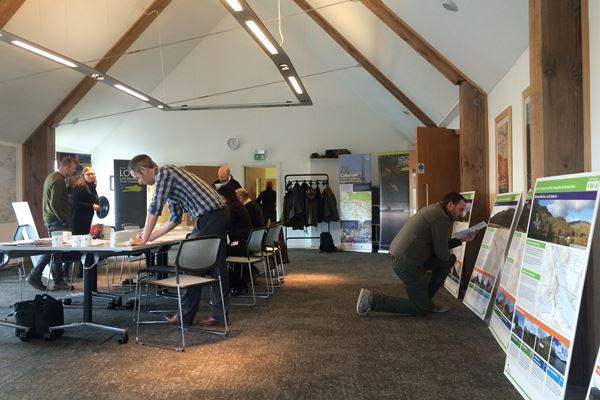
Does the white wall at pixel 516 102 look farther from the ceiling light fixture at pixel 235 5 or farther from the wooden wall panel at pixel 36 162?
the wooden wall panel at pixel 36 162

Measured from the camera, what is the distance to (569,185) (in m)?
2.32

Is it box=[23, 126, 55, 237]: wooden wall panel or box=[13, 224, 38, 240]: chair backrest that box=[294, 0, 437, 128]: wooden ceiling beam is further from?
box=[23, 126, 55, 237]: wooden wall panel

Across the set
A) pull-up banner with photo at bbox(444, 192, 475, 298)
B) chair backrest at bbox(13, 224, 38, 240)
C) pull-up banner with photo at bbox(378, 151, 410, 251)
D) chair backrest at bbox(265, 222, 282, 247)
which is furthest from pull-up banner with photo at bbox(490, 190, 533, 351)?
pull-up banner with photo at bbox(378, 151, 410, 251)

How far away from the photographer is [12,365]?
2.94m

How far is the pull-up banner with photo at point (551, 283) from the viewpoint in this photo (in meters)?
2.06

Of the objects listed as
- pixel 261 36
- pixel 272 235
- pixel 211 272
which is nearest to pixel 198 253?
pixel 211 272

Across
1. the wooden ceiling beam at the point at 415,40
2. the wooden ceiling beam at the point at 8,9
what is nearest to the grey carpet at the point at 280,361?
the wooden ceiling beam at the point at 415,40

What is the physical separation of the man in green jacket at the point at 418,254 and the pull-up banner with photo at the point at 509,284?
59 centimetres

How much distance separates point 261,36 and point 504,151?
9.03 feet

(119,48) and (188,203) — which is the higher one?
(119,48)

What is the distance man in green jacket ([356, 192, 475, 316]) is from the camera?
4.08 meters

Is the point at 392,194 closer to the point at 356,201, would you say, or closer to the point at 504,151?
the point at 356,201

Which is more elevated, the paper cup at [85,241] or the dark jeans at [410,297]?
the paper cup at [85,241]

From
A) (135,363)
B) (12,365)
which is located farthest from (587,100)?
(12,365)
